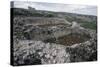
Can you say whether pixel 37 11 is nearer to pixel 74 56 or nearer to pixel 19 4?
pixel 19 4

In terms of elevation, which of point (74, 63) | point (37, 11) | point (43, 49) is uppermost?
point (37, 11)
